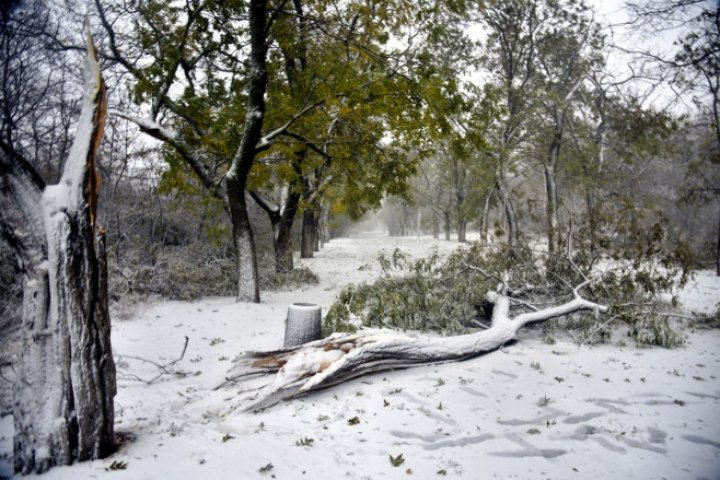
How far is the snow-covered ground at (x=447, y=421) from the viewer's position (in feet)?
9.74

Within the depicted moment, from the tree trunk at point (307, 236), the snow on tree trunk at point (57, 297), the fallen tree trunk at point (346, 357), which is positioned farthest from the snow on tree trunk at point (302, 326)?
the tree trunk at point (307, 236)

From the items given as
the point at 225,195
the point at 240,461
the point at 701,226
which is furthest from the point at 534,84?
the point at 240,461

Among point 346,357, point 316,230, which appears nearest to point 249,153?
point 346,357

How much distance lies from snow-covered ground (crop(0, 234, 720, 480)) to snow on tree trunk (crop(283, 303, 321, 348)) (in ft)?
3.21

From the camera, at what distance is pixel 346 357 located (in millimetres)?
4453

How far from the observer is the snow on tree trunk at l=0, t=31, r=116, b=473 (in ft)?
8.73

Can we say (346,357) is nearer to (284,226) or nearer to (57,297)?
(57,297)

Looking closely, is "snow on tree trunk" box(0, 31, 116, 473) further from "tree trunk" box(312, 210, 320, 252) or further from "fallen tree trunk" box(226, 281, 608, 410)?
"tree trunk" box(312, 210, 320, 252)

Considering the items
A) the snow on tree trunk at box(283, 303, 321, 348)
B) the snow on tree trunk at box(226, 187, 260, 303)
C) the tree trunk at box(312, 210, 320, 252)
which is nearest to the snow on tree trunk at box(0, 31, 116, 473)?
the snow on tree trunk at box(283, 303, 321, 348)

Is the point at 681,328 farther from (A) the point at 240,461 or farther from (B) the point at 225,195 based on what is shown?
(B) the point at 225,195

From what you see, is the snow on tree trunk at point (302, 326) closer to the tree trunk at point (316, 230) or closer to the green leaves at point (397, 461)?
the green leaves at point (397, 461)

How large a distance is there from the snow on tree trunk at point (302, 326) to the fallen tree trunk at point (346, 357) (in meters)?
0.43

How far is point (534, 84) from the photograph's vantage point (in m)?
16.1

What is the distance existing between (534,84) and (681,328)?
39.6ft
